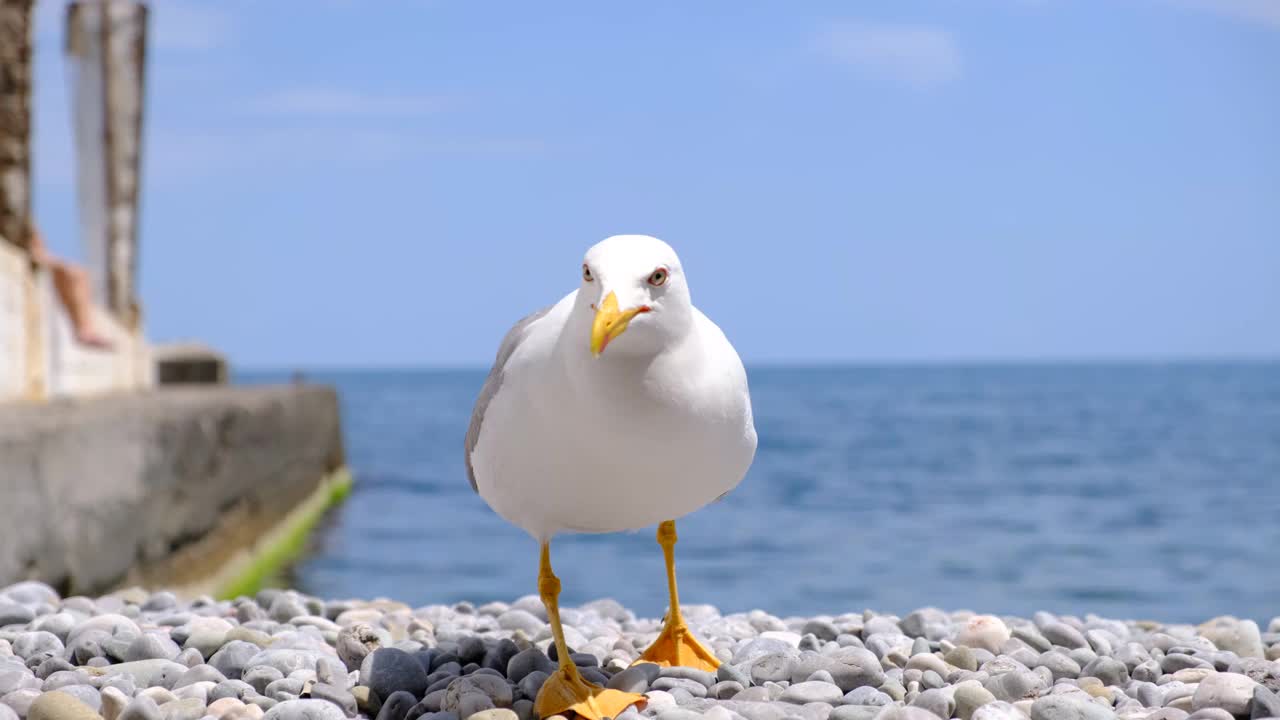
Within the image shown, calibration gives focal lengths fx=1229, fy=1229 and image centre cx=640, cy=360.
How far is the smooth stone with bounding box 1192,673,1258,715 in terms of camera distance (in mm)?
3314

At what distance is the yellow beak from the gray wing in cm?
58

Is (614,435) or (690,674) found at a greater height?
(614,435)

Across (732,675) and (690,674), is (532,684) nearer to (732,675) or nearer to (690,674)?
(690,674)

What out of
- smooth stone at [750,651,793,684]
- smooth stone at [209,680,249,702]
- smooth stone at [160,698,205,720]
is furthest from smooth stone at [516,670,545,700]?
smooth stone at [160,698,205,720]

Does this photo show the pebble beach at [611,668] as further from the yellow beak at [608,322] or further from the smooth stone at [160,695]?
the yellow beak at [608,322]

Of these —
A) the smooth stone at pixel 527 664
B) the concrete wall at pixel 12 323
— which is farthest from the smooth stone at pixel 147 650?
the concrete wall at pixel 12 323

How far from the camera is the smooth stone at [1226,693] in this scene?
10.9ft

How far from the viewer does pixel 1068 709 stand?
3.21 m

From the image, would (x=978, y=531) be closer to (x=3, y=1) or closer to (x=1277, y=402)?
(x=3, y=1)

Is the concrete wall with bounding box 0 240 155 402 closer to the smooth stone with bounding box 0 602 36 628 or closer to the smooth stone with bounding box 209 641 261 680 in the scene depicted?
the smooth stone with bounding box 0 602 36 628

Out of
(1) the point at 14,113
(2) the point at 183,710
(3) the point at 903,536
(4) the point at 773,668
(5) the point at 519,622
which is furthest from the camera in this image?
(3) the point at 903,536

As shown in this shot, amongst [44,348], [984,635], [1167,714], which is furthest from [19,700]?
[44,348]

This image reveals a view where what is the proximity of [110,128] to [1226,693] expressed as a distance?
63.0ft

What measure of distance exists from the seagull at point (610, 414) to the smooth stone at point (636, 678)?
14cm
